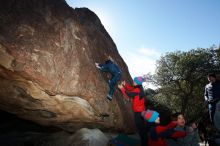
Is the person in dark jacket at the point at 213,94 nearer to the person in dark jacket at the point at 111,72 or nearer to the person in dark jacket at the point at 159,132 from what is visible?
the person in dark jacket at the point at 159,132

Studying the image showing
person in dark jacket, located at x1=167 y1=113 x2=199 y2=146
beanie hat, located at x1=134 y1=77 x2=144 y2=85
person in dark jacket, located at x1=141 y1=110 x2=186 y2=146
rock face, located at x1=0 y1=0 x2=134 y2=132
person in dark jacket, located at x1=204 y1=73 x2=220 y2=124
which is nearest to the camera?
rock face, located at x1=0 y1=0 x2=134 y2=132

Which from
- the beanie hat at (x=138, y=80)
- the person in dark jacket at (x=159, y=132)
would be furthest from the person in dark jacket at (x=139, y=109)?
the person in dark jacket at (x=159, y=132)

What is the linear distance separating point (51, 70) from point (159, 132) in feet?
13.9

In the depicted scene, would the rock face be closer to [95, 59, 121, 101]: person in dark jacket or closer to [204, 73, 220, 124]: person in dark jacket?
[95, 59, 121, 101]: person in dark jacket

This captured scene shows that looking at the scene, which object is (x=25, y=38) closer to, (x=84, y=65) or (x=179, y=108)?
(x=84, y=65)

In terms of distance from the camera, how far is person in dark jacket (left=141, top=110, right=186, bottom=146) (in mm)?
7215

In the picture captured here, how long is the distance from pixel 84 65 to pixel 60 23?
1.73m

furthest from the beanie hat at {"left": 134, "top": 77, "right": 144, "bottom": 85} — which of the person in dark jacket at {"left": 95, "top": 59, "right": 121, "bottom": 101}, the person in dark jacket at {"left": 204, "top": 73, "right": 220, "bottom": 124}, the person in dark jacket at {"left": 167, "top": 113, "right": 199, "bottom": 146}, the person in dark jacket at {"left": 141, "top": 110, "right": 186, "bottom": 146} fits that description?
the person in dark jacket at {"left": 204, "top": 73, "right": 220, "bottom": 124}

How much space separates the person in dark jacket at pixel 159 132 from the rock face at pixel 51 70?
1832 mm

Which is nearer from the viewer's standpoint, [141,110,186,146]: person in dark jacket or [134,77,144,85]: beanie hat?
[141,110,186,146]: person in dark jacket

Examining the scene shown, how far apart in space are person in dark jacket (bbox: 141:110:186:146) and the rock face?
1.83m

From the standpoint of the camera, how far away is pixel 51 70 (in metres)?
7.18

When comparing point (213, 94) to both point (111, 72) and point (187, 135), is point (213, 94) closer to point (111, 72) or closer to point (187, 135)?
point (187, 135)

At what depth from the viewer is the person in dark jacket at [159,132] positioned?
7215 millimetres
